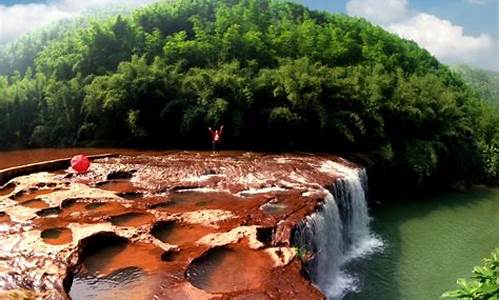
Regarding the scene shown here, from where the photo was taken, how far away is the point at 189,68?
1794cm

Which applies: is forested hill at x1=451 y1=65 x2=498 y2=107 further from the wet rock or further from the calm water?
the wet rock

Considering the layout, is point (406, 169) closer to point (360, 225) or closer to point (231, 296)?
point (360, 225)

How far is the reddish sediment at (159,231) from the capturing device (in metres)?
6.04

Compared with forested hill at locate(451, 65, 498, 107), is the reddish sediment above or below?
below

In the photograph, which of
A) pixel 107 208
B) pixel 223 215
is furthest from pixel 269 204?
pixel 107 208

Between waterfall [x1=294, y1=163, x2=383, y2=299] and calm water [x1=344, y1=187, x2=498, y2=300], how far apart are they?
0.33m

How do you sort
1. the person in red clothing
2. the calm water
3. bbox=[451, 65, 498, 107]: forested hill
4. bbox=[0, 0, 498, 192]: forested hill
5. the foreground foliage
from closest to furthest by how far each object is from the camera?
the foreground foliage < the calm water < the person in red clothing < bbox=[0, 0, 498, 192]: forested hill < bbox=[451, 65, 498, 107]: forested hill

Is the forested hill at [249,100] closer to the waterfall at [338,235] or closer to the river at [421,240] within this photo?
the river at [421,240]

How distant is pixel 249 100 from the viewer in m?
15.1

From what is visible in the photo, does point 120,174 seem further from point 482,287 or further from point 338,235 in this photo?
point 482,287

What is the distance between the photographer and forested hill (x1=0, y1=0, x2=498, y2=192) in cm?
1526

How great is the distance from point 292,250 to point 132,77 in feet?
34.3

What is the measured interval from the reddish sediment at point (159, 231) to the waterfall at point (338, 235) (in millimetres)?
284

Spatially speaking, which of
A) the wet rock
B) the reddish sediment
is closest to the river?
the reddish sediment
